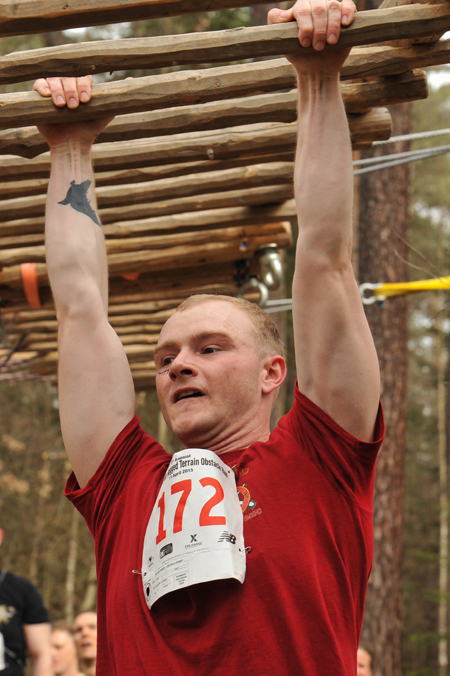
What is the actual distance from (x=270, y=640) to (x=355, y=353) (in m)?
0.71

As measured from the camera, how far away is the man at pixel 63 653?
567 centimetres

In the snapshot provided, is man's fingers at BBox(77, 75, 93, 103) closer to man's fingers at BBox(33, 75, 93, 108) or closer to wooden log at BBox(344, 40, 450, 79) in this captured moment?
man's fingers at BBox(33, 75, 93, 108)

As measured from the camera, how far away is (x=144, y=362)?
5.65 meters

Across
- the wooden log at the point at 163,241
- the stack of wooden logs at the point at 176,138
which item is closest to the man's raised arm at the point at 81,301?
the stack of wooden logs at the point at 176,138

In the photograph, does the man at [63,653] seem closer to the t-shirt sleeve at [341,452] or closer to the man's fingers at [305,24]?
the t-shirt sleeve at [341,452]

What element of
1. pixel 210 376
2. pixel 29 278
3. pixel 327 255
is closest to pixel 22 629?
pixel 29 278

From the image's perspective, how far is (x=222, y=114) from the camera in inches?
101

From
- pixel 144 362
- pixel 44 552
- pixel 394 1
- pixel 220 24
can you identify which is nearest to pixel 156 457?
pixel 394 1

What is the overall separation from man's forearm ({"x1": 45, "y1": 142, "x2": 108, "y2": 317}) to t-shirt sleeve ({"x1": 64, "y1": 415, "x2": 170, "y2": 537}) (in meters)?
0.44

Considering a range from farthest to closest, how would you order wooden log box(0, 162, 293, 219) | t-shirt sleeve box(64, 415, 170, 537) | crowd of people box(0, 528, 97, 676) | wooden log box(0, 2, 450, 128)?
crowd of people box(0, 528, 97, 676)
wooden log box(0, 162, 293, 219)
wooden log box(0, 2, 450, 128)
t-shirt sleeve box(64, 415, 170, 537)

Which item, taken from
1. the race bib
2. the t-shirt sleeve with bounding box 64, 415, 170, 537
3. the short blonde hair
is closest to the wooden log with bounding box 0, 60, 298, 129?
the short blonde hair

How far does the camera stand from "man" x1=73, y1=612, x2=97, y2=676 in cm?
567

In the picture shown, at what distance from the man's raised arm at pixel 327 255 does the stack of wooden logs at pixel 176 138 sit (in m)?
0.07

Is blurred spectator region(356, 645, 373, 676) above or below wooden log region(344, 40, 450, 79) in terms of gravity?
below
